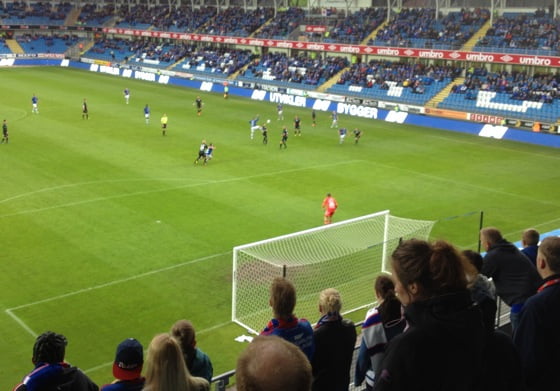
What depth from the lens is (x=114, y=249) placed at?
20.6m

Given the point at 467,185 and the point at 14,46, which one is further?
the point at 14,46

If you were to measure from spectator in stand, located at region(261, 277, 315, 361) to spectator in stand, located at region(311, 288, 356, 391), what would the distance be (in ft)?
0.32

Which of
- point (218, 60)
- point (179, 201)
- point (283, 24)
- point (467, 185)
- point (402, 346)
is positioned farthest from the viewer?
point (218, 60)

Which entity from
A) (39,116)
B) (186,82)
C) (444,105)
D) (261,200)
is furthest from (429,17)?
(261,200)

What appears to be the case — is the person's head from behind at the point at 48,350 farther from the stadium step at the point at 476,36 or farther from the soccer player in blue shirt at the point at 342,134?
the stadium step at the point at 476,36

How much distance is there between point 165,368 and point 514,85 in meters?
52.9

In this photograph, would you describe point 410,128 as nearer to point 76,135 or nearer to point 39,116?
point 76,135

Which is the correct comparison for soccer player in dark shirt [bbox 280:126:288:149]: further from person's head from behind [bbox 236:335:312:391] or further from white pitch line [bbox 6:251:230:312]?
person's head from behind [bbox 236:335:312:391]

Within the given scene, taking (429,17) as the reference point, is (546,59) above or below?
below

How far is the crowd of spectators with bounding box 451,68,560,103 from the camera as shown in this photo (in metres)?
49.2

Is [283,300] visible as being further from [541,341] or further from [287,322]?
[541,341]

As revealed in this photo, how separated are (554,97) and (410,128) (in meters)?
11.6

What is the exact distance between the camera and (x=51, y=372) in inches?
222

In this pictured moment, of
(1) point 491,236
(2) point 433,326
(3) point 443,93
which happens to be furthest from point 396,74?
(2) point 433,326
